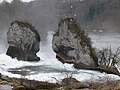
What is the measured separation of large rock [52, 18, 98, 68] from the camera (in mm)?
48469

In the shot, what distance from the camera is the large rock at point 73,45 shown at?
48.5 meters

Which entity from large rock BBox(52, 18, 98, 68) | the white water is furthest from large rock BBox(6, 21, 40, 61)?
large rock BBox(52, 18, 98, 68)

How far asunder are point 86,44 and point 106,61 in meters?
3.47

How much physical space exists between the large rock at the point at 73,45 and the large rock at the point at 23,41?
365 centimetres

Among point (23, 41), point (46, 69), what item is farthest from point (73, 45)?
point (23, 41)

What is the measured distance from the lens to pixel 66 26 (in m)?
52.7

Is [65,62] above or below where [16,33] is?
below

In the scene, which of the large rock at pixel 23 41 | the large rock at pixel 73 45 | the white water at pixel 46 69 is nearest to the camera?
the white water at pixel 46 69

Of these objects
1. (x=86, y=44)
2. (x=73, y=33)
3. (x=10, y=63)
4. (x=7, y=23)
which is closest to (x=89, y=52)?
(x=86, y=44)

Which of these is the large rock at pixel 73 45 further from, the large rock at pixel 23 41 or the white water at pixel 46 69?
the large rock at pixel 23 41

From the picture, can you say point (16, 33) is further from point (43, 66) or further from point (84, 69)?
point (84, 69)

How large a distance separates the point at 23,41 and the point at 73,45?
8.63 metres

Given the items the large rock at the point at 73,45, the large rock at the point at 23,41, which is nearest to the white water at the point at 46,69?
the large rock at the point at 73,45

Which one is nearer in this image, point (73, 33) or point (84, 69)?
point (84, 69)
